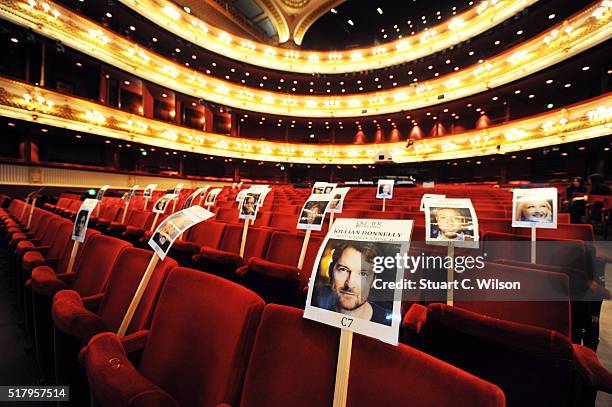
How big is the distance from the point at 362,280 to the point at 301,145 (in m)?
17.7

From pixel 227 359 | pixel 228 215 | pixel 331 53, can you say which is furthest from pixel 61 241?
pixel 331 53

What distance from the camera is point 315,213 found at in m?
2.21

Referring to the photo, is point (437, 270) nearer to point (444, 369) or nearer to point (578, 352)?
point (578, 352)

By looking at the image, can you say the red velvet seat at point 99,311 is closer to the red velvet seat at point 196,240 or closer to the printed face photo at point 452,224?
the red velvet seat at point 196,240

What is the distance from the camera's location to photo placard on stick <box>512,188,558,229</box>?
6.75 ft

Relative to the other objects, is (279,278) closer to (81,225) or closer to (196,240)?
(81,225)

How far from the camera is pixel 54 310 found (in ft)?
3.62

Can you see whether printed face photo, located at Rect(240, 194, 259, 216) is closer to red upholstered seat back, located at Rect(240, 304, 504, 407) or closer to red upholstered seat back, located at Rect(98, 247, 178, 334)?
red upholstered seat back, located at Rect(98, 247, 178, 334)

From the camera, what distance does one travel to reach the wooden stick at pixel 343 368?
658 millimetres


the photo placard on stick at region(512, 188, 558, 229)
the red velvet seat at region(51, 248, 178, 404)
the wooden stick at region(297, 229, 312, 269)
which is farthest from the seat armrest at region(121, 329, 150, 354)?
the photo placard on stick at region(512, 188, 558, 229)

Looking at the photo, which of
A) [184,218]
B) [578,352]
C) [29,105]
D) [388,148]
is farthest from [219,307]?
[388,148]

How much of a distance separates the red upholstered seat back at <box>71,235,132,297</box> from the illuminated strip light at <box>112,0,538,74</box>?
1434 cm

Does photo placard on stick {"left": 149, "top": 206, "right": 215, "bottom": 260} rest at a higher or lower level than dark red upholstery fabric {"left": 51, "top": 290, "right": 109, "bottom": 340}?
higher

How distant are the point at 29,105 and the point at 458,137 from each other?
17.2 meters
